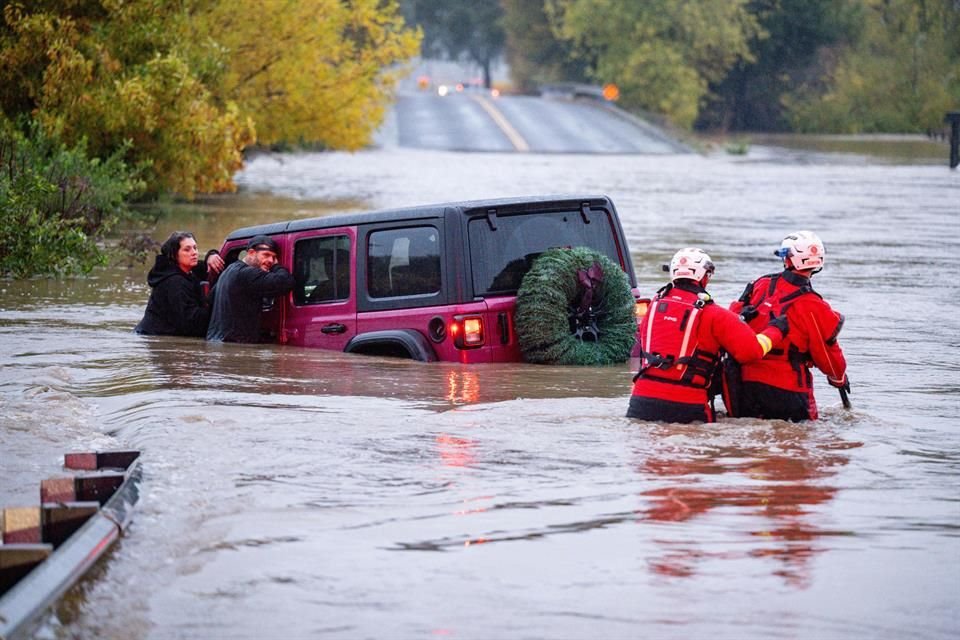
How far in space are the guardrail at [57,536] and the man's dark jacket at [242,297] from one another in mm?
3459

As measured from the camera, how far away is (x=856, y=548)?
774 cm

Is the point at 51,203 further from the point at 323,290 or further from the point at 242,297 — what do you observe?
the point at 323,290

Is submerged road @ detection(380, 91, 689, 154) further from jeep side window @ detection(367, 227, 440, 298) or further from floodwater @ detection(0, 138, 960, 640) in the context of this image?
jeep side window @ detection(367, 227, 440, 298)

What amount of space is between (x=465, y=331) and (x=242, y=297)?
6.30ft

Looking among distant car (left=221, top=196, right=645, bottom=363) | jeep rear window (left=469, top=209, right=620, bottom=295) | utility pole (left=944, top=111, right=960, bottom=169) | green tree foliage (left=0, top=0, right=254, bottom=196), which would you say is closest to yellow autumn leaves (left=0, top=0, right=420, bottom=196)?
green tree foliage (left=0, top=0, right=254, bottom=196)

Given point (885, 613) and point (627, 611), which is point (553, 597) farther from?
point (885, 613)

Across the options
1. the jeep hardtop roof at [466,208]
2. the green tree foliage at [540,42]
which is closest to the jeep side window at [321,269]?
the jeep hardtop roof at [466,208]

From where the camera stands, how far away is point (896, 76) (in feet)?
320

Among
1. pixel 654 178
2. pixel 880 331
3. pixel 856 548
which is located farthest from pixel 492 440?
pixel 654 178

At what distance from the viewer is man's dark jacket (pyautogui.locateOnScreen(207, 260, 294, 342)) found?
12258mm

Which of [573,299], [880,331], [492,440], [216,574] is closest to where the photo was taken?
[216,574]

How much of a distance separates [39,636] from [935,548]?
401cm

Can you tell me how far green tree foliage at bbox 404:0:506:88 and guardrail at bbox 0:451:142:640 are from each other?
123 metres

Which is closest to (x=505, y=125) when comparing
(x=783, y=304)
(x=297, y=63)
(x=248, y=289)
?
(x=297, y=63)
